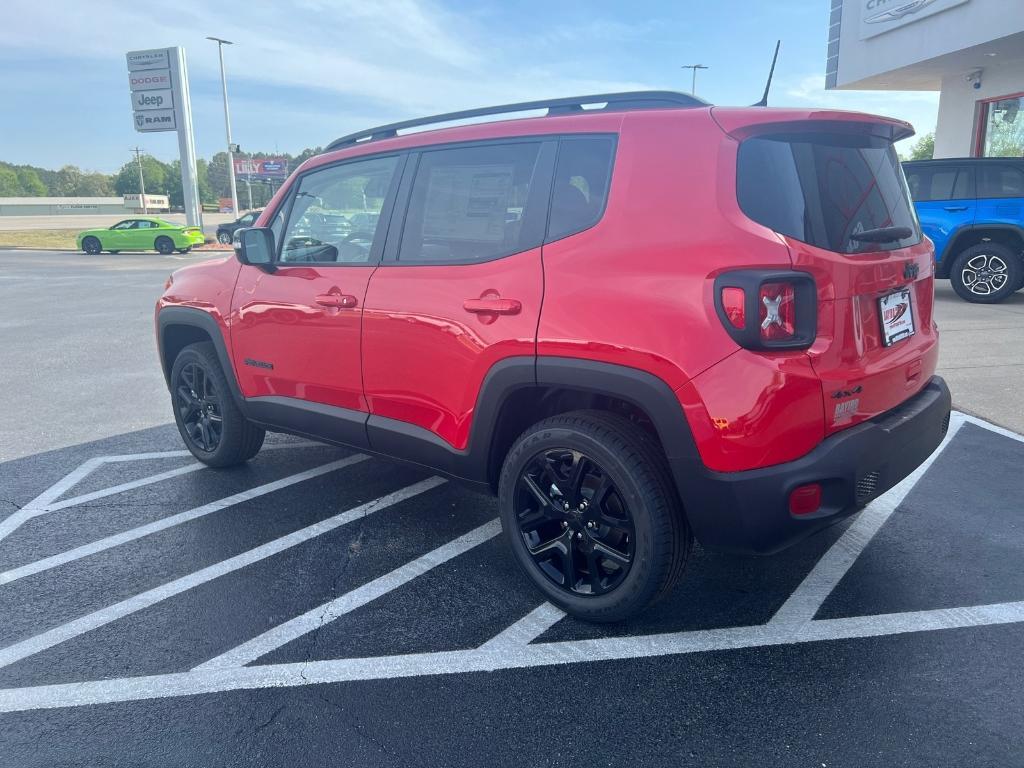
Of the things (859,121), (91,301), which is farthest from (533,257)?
(91,301)

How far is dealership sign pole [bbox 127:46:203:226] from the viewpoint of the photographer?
3647cm

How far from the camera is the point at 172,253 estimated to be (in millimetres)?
30578

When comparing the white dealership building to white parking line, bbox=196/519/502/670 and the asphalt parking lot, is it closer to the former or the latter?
the asphalt parking lot

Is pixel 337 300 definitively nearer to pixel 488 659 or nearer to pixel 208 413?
pixel 208 413

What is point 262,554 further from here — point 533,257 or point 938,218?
point 938,218

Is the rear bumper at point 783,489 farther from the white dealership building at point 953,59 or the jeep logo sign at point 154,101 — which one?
the jeep logo sign at point 154,101


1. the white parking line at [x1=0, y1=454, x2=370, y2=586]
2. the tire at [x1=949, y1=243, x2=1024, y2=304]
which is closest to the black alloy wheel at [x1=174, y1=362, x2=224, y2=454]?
the white parking line at [x1=0, y1=454, x2=370, y2=586]

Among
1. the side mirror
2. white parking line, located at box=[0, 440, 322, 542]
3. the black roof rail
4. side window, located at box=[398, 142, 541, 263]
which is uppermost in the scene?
the black roof rail

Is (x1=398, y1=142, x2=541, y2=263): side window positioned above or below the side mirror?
above

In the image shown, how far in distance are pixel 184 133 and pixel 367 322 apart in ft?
126

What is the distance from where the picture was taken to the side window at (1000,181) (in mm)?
10211

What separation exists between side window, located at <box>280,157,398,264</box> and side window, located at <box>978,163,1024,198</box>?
32.3 ft

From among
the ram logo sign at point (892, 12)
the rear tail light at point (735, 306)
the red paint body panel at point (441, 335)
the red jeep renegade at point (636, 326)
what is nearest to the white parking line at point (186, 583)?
the red jeep renegade at point (636, 326)

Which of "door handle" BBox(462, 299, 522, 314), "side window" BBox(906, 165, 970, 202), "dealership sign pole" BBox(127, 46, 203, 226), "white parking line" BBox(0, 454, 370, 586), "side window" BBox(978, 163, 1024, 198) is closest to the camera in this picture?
"door handle" BBox(462, 299, 522, 314)
